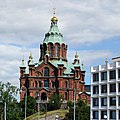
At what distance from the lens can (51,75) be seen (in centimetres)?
14838

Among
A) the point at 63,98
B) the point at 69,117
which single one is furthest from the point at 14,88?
the point at 63,98

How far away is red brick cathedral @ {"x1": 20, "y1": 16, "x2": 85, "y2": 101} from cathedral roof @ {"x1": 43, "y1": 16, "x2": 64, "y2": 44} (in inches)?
13.8

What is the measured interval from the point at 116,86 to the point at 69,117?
1914 cm

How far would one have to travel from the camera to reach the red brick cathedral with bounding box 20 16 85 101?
481ft

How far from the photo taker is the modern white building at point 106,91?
→ 9762cm

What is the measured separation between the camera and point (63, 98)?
468ft

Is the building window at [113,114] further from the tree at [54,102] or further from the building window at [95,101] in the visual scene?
the tree at [54,102]

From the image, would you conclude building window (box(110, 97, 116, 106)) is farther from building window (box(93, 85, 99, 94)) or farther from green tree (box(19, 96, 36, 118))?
green tree (box(19, 96, 36, 118))

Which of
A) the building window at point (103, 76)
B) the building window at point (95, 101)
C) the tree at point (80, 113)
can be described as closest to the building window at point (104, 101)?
the building window at point (95, 101)

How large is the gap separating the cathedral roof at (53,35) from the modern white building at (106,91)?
159 feet

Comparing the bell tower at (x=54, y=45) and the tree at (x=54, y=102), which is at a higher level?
the bell tower at (x=54, y=45)

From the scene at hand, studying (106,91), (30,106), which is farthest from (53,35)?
(106,91)

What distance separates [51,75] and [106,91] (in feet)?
161

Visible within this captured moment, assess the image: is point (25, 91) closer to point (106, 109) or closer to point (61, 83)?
point (61, 83)
